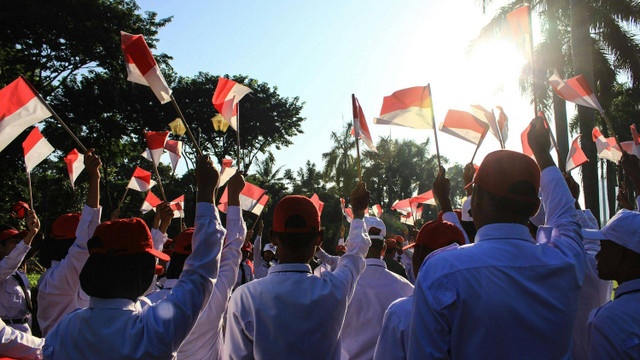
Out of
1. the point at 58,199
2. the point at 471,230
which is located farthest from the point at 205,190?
the point at 58,199

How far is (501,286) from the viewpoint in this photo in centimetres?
184

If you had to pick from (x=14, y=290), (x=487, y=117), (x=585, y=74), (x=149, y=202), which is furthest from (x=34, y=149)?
(x=585, y=74)

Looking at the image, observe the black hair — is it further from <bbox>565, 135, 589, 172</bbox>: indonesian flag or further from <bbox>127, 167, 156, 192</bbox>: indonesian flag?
<bbox>127, 167, 156, 192</bbox>: indonesian flag

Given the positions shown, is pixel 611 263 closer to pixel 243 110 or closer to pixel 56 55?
pixel 56 55

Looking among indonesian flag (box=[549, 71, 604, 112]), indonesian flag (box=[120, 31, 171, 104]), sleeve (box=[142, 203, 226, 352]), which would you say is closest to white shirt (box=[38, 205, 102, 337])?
indonesian flag (box=[120, 31, 171, 104])

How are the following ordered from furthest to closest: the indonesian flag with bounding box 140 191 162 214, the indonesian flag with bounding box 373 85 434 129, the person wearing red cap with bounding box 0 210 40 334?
the indonesian flag with bounding box 140 191 162 214
the indonesian flag with bounding box 373 85 434 129
the person wearing red cap with bounding box 0 210 40 334

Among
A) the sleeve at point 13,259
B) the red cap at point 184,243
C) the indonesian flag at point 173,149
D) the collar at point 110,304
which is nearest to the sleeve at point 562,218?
the collar at point 110,304

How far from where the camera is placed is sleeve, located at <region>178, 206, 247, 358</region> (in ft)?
9.98

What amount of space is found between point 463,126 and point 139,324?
4309mm

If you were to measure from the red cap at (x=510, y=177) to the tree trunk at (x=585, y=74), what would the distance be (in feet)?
31.4

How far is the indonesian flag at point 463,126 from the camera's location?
5.30 meters

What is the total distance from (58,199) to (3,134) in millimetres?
23516

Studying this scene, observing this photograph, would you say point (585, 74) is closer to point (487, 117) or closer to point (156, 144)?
point (487, 117)

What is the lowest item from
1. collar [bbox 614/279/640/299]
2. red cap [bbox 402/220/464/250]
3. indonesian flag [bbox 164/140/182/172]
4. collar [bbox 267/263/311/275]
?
collar [bbox 614/279/640/299]
